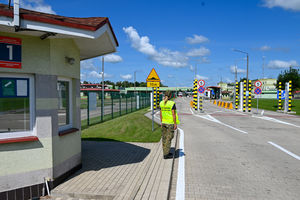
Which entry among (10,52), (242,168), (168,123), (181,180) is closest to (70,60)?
(10,52)

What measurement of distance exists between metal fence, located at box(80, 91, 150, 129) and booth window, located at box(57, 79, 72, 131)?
8.23m

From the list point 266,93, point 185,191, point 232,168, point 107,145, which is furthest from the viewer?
point 266,93

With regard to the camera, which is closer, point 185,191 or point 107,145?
point 185,191

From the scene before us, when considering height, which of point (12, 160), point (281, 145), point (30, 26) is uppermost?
point (30, 26)

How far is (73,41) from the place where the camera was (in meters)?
5.64

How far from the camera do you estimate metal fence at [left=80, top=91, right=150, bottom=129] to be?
14.6 meters

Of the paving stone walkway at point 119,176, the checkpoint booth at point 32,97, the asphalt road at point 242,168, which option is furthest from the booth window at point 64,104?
the asphalt road at point 242,168

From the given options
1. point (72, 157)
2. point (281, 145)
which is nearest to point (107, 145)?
point (72, 157)

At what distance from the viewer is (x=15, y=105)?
4586mm

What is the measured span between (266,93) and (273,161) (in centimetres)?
11078

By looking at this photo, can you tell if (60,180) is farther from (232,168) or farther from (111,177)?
(232,168)

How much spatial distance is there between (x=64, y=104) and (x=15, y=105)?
1207 mm

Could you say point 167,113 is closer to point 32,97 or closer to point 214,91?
point 32,97

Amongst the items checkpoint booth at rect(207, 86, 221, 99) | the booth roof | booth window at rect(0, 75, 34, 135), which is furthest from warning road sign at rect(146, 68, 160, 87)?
checkpoint booth at rect(207, 86, 221, 99)
